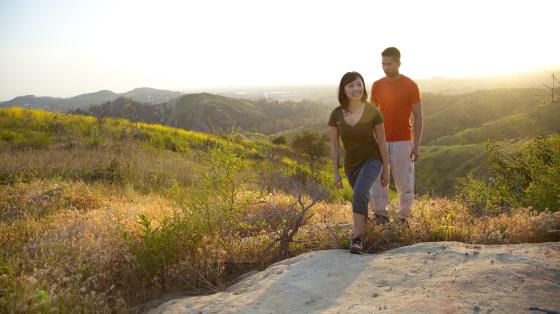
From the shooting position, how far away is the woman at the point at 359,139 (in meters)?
4.40

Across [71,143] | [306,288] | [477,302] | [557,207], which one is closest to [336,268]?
[306,288]

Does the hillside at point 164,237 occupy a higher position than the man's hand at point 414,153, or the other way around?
the man's hand at point 414,153

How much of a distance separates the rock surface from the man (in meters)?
1.24

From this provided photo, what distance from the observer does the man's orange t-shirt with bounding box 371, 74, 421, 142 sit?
5152 millimetres

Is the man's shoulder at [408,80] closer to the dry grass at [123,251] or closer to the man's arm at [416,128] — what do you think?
the man's arm at [416,128]

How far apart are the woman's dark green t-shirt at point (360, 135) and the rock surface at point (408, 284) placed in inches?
42.8

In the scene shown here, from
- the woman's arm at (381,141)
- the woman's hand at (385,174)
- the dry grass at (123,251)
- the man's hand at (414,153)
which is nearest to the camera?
the dry grass at (123,251)

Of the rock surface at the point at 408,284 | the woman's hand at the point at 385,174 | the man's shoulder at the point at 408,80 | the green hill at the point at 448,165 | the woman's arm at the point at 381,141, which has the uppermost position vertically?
the man's shoulder at the point at 408,80

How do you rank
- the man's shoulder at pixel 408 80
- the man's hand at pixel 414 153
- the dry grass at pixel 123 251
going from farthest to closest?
the man's hand at pixel 414 153 < the man's shoulder at pixel 408 80 < the dry grass at pixel 123 251

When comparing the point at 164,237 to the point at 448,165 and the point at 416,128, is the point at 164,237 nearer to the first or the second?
the point at 416,128

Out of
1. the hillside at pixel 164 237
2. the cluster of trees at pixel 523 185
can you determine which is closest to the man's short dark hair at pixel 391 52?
the hillside at pixel 164 237

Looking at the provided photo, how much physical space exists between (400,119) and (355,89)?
1.10m

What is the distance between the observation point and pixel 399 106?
5.16m

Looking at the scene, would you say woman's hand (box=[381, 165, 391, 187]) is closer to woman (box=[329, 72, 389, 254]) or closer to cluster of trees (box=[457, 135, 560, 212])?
woman (box=[329, 72, 389, 254])
